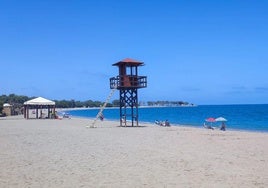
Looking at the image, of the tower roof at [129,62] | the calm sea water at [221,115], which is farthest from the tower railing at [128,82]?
the calm sea water at [221,115]

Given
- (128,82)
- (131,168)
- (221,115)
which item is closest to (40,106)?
(128,82)

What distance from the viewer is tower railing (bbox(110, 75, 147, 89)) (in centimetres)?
2642

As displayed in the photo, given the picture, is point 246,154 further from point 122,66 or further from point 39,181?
point 122,66

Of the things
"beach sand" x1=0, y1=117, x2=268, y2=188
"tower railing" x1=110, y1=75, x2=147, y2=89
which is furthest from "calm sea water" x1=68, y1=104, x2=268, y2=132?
"beach sand" x1=0, y1=117, x2=268, y2=188

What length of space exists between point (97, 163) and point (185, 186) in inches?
127

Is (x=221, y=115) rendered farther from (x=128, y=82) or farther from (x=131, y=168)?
(x=131, y=168)

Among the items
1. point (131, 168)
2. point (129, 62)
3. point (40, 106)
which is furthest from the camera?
point (40, 106)

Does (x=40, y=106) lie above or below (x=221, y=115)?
above

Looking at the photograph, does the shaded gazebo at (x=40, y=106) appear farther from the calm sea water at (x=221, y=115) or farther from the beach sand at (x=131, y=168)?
the beach sand at (x=131, y=168)

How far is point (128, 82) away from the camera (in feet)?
86.8

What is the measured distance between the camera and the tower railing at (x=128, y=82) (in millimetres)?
26422

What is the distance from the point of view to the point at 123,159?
10.3 metres

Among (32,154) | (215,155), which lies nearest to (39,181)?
(32,154)

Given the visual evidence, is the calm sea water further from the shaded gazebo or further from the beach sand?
the beach sand
